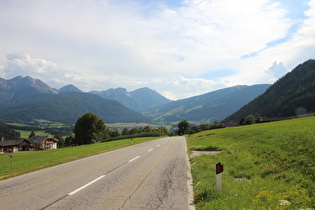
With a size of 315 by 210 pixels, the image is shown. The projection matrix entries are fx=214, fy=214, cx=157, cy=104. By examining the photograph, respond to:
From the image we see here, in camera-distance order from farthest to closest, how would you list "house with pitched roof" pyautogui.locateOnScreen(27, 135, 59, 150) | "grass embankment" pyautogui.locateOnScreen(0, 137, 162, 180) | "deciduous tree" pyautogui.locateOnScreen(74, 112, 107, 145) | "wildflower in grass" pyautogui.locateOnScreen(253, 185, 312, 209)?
"house with pitched roof" pyautogui.locateOnScreen(27, 135, 59, 150) < "deciduous tree" pyautogui.locateOnScreen(74, 112, 107, 145) < "grass embankment" pyautogui.locateOnScreen(0, 137, 162, 180) < "wildflower in grass" pyautogui.locateOnScreen(253, 185, 312, 209)

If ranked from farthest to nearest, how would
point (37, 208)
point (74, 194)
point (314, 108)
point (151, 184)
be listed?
point (314, 108), point (151, 184), point (74, 194), point (37, 208)

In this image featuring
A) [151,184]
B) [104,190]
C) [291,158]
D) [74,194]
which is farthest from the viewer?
[291,158]

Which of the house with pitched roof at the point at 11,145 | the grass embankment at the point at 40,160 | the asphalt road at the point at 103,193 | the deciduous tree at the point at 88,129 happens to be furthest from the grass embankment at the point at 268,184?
the house with pitched roof at the point at 11,145

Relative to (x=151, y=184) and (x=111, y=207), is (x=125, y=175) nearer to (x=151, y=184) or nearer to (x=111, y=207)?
(x=151, y=184)

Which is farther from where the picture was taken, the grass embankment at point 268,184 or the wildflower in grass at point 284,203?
the grass embankment at point 268,184

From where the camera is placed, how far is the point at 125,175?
37.8 ft

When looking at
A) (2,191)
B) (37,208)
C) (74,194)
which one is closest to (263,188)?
(74,194)

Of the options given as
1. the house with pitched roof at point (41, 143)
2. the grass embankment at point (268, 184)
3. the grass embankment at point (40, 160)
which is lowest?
the house with pitched roof at point (41, 143)

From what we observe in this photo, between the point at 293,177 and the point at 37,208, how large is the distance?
374 inches

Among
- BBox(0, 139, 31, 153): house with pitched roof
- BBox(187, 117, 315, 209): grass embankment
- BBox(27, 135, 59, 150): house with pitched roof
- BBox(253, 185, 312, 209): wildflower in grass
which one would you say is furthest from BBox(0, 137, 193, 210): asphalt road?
BBox(27, 135, 59, 150): house with pitched roof

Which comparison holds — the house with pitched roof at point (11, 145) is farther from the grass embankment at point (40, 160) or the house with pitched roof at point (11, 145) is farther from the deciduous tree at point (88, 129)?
the grass embankment at point (40, 160)

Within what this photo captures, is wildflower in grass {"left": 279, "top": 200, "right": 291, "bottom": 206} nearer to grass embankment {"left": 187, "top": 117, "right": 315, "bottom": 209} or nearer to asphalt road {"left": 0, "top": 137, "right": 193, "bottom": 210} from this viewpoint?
grass embankment {"left": 187, "top": 117, "right": 315, "bottom": 209}

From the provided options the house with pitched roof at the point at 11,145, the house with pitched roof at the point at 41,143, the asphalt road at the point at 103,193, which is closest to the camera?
the asphalt road at the point at 103,193

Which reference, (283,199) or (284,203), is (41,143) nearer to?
(283,199)
